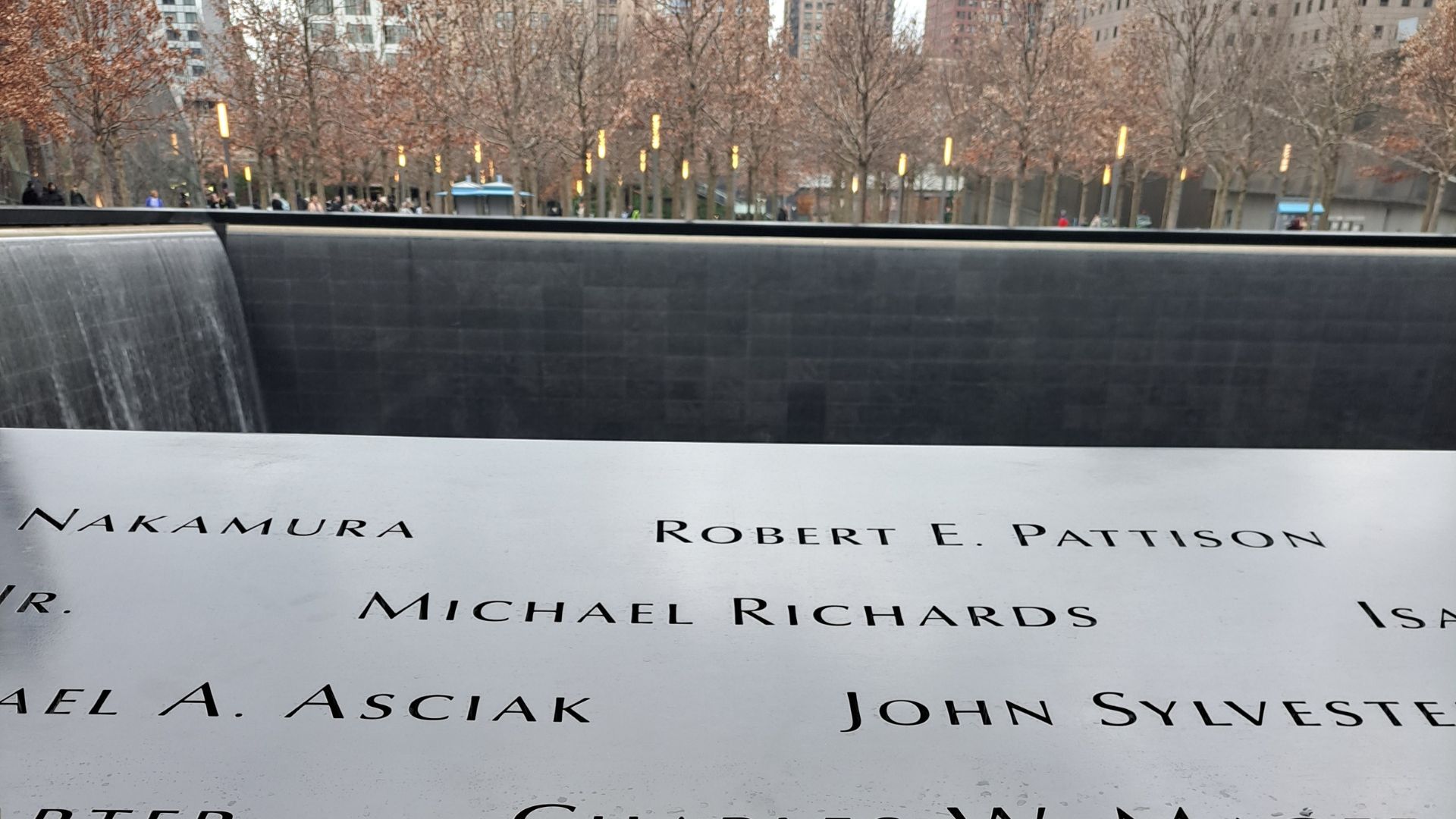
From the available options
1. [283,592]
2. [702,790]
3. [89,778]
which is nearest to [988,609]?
[702,790]

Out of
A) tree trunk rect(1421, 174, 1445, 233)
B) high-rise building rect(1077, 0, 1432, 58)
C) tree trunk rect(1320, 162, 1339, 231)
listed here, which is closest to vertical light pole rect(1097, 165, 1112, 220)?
high-rise building rect(1077, 0, 1432, 58)

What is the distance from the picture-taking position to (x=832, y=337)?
9508 mm

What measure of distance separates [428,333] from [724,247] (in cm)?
281

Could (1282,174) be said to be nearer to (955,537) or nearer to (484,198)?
(955,537)

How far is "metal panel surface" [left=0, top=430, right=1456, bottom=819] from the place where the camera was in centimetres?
225

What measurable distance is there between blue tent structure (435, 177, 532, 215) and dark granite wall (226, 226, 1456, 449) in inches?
1206

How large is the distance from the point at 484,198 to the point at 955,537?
4034 cm

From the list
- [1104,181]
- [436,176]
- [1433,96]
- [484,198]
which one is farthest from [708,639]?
[484,198]

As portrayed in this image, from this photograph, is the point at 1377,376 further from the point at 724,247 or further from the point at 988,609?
the point at 988,609

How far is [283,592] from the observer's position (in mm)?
3078

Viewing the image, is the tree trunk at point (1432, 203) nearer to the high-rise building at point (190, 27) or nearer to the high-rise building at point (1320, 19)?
the high-rise building at point (1320, 19)

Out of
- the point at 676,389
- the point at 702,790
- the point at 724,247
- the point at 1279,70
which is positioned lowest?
the point at 676,389

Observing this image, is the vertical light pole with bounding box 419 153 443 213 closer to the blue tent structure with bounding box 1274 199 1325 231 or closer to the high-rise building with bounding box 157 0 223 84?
the high-rise building with bounding box 157 0 223 84

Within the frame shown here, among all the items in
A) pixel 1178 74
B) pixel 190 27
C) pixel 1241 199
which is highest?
pixel 190 27
